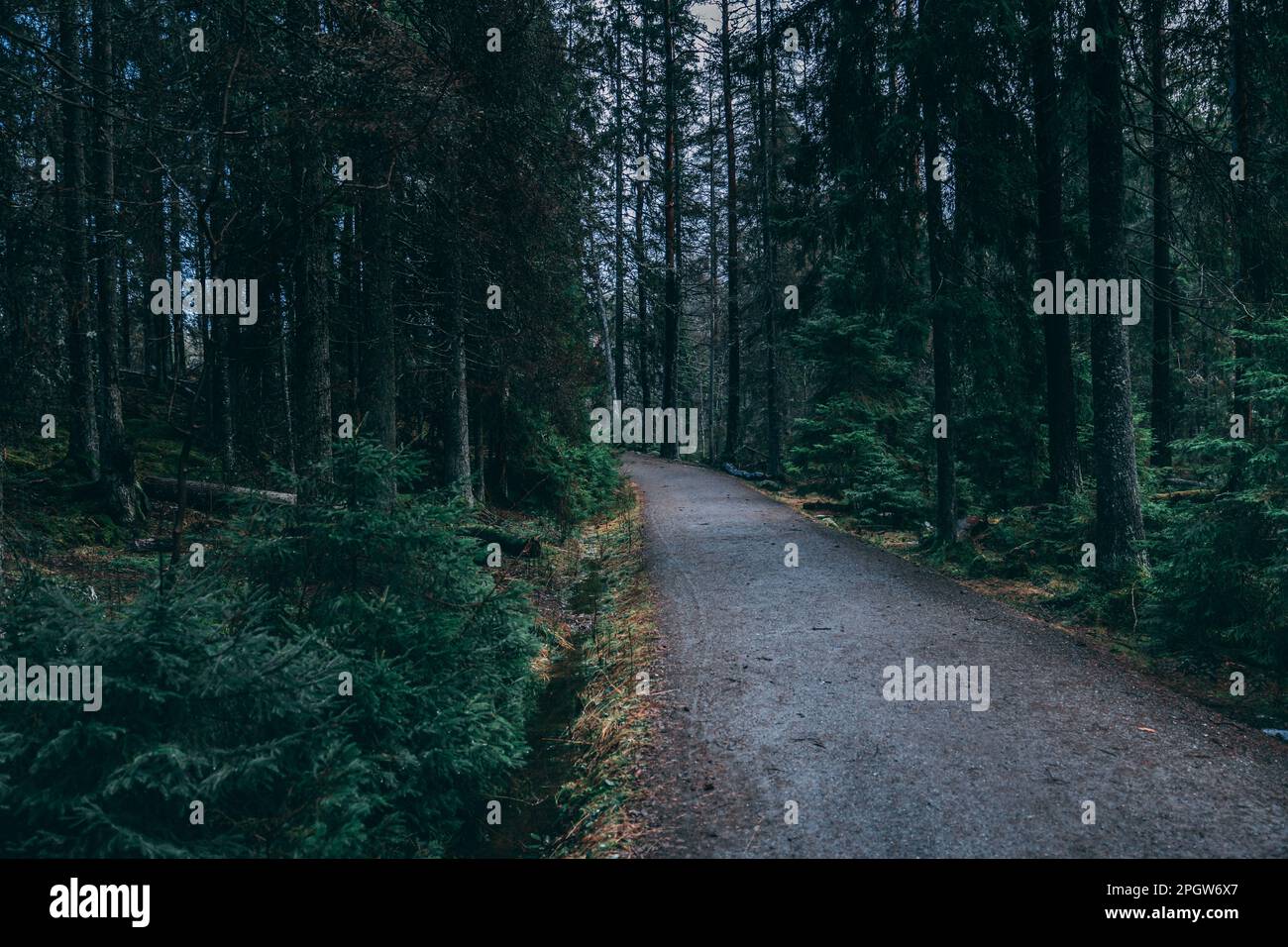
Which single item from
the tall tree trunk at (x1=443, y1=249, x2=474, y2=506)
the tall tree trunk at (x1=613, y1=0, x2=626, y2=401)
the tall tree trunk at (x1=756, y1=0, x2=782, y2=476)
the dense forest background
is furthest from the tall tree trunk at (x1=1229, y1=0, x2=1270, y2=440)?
the tall tree trunk at (x1=756, y1=0, x2=782, y2=476)

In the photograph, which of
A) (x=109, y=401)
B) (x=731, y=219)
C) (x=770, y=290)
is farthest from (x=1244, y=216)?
(x=731, y=219)

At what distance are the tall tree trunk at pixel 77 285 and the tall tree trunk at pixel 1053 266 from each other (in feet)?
49.0

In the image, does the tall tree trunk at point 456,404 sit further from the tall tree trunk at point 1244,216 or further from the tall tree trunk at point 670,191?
the tall tree trunk at point 670,191

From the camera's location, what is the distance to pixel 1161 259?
19000mm

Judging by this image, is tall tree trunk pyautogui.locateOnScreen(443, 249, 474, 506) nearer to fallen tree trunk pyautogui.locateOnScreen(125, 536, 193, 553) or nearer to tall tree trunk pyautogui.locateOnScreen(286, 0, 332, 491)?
tall tree trunk pyautogui.locateOnScreen(286, 0, 332, 491)

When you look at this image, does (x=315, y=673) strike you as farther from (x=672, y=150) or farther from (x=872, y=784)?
(x=672, y=150)

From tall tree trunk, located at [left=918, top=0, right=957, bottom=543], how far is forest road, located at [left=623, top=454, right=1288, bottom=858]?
10.2 feet

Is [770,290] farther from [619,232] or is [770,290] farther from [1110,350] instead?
[1110,350]

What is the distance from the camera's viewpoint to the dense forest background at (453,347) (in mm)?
4211

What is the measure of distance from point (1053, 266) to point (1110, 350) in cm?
366

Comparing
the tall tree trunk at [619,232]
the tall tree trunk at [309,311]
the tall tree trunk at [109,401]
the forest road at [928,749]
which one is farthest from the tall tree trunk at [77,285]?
the forest road at [928,749]
